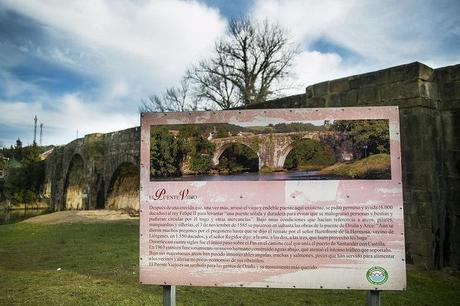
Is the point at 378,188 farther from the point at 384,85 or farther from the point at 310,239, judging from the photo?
the point at 384,85

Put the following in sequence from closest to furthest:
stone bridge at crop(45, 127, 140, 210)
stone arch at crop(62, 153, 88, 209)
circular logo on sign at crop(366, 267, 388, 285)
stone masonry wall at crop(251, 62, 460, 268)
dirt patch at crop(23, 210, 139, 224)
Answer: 1. circular logo on sign at crop(366, 267, 388, 285)
2. stone masonry wall at crop(251, 62, 460, 268)
3. dirt patch at crop(23, 210, 139, 224)
4. stone bridge at crop(45, 127, 140, 210)
5. stone arch at crop(62, 153, 88, 209)

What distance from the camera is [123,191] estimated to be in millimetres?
17672

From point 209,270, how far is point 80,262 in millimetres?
3976

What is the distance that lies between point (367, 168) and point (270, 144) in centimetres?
69

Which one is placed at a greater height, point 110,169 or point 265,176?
point 110,169

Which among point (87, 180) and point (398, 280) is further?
point (87, 180)

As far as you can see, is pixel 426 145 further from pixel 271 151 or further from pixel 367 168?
pixel 271 151

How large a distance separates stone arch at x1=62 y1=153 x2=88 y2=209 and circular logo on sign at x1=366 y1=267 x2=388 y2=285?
20981mm

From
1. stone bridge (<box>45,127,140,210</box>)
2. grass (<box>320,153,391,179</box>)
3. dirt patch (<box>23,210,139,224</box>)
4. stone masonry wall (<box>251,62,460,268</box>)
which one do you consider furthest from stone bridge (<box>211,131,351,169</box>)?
stone bridge (<box>45,127,140,210</box>)

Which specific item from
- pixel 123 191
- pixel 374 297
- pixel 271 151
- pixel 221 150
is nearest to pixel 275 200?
pixel 271 151

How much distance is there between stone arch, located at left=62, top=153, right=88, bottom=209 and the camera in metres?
22.2

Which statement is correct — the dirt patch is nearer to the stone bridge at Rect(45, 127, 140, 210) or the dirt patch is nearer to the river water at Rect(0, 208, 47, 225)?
the stone bridge at Rect(45, 127, 140, 210)

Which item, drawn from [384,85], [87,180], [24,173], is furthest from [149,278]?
[24,173]

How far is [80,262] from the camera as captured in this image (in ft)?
20.0
